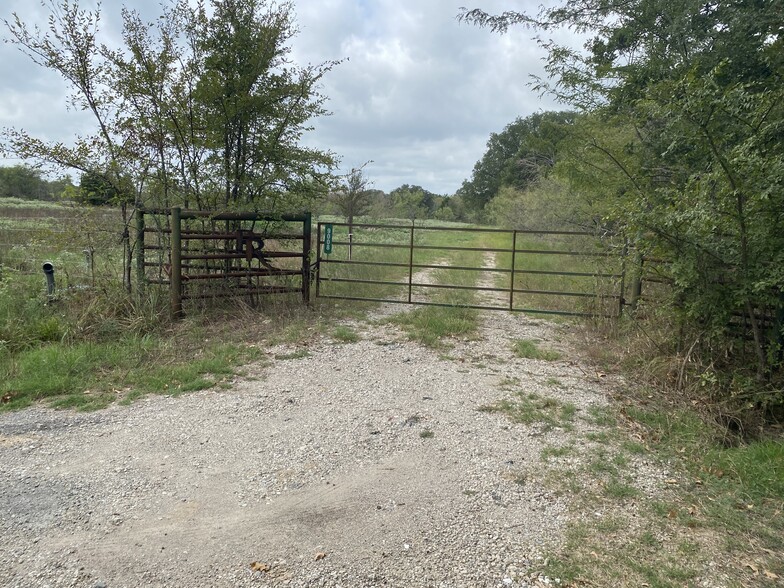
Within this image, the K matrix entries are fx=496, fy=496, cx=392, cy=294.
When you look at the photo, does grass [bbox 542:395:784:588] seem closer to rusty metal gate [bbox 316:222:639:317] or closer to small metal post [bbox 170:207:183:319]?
rusty metal gate [bbox 316:222:639:317]

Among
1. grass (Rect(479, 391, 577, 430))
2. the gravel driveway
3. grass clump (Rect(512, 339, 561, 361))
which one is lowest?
the gravel driveway

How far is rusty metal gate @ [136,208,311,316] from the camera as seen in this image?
791cm

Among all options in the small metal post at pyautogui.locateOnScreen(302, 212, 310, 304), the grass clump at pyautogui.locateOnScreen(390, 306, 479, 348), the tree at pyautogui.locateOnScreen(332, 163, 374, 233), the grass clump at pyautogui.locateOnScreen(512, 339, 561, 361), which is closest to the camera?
the grass clump at pyautogui.locateOnScreen(512, 339, 561, 361)

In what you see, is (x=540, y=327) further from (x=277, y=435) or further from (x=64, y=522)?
(x=64, y=522)

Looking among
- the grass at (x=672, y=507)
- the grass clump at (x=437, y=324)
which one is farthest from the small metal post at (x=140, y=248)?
the grass at (x=672, y=507)

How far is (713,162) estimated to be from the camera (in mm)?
5012

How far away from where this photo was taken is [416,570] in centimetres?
271

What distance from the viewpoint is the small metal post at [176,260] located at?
7.72 metres

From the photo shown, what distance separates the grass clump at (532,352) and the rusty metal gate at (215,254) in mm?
4045

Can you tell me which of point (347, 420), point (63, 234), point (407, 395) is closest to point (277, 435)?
point (347, 420)

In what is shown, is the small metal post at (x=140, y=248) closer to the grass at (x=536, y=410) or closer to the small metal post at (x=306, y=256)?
the small metal post at (x=306, y=256)

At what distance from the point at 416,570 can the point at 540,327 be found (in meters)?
6.48

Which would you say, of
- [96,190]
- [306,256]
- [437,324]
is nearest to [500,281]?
[437,324]

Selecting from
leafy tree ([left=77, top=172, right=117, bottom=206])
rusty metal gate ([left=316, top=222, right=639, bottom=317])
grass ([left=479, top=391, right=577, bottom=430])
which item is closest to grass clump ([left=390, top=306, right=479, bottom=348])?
rusty metal gate ([left=316, top=222, right=639, bottom=317])
